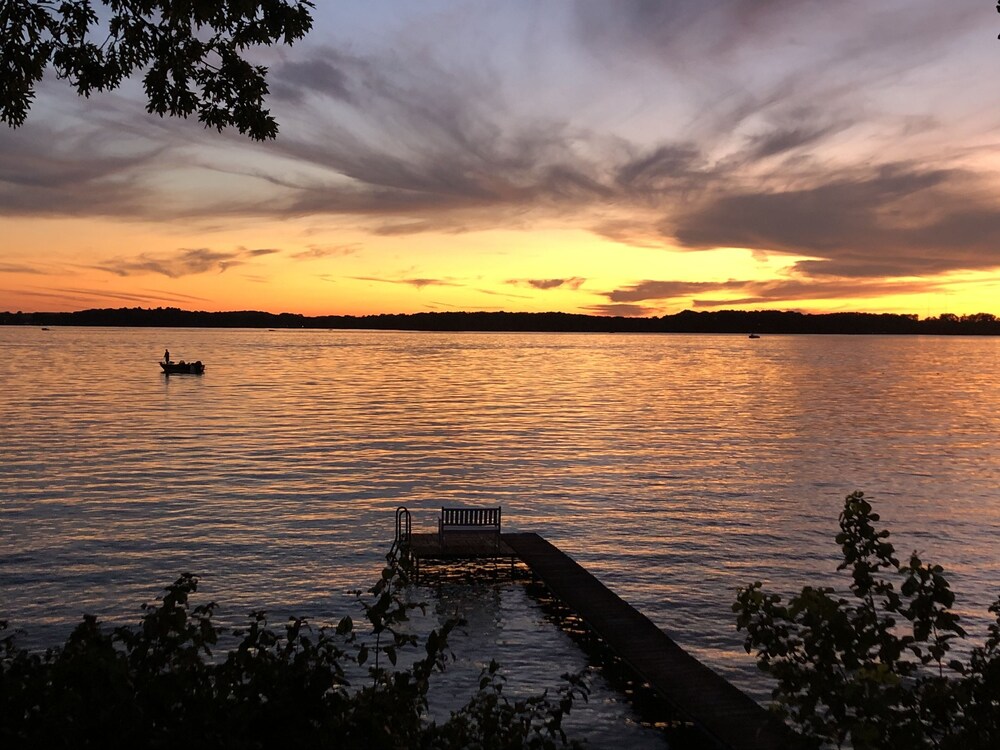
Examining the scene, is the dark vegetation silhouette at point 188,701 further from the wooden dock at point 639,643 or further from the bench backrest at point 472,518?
the bench backrest at point 472,518

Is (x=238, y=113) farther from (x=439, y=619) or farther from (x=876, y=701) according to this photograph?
(x=439, y=619)

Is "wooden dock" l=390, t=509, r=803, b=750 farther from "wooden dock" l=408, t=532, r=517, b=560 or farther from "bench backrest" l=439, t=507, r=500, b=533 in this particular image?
"bench backrest" l=439, t=507, r=500, b=533

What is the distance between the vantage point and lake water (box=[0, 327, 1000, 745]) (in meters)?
22.3

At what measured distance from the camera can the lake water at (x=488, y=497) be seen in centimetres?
2231

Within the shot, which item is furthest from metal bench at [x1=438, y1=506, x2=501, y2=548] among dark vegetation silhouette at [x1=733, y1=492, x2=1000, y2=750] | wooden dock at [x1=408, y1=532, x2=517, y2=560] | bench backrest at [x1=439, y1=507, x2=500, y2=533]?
dark vegetation silhouette at [x1=733, y1=492, x2=1000, y2=750]

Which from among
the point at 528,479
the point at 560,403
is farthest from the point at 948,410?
the point at 528,479

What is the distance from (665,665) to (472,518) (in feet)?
35.4

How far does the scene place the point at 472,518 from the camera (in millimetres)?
26344

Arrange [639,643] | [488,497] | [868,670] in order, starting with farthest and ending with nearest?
[488,497] → [639,643] → [868,670]

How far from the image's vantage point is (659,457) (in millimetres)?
50469

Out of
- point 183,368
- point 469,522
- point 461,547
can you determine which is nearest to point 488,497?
point 469,522

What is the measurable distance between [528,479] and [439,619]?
21.4 meters

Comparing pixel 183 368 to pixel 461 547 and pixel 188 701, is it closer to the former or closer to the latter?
pixel 461 547

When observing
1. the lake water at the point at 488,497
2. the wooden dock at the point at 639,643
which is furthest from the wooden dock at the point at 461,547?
the lake water at the point at 488,497
